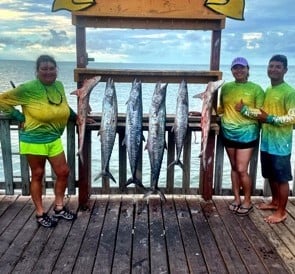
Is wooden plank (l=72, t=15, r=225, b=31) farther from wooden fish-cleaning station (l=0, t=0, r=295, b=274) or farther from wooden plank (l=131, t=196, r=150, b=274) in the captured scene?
wooden plank (l=131, t=196, r=150, b=274)

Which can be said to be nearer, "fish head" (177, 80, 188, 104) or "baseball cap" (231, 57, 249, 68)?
"fish head" (177, 80, 188, 104)

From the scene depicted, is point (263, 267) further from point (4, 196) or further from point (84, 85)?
point (4, 196)

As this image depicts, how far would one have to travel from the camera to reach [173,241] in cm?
359

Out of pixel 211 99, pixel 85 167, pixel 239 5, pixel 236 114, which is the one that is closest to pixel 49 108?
pixel 85 167

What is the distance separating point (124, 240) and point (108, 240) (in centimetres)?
15

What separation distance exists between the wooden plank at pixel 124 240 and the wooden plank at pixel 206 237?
682 mm

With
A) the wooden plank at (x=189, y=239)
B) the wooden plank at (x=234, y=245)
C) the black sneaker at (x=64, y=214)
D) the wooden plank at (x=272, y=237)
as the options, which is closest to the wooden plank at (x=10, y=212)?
the black sneaker at (x=64, y=214)

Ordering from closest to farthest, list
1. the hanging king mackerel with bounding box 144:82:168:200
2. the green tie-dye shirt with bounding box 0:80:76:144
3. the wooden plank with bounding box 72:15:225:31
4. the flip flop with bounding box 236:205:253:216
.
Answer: the green tie-dye shirt with bounding box 0:80:76:144 < the hanging king mackerel with bounding box 144:82:168:200 < the wooden plank with bounding box 72:15:225:31 < the flip flop with bounding box 236:205:253:216

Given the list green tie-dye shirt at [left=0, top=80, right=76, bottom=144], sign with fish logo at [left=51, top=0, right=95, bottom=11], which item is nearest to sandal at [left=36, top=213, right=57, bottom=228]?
green tie-dye shirt at [left=0, top=80, right=76, bottom=144]

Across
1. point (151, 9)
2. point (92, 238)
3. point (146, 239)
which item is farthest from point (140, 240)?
point (151, 9)

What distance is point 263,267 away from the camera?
3.14 meters

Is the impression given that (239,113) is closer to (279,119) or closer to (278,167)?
(279,119)

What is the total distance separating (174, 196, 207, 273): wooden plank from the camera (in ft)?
10.4

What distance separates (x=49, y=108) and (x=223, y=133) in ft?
6.38
